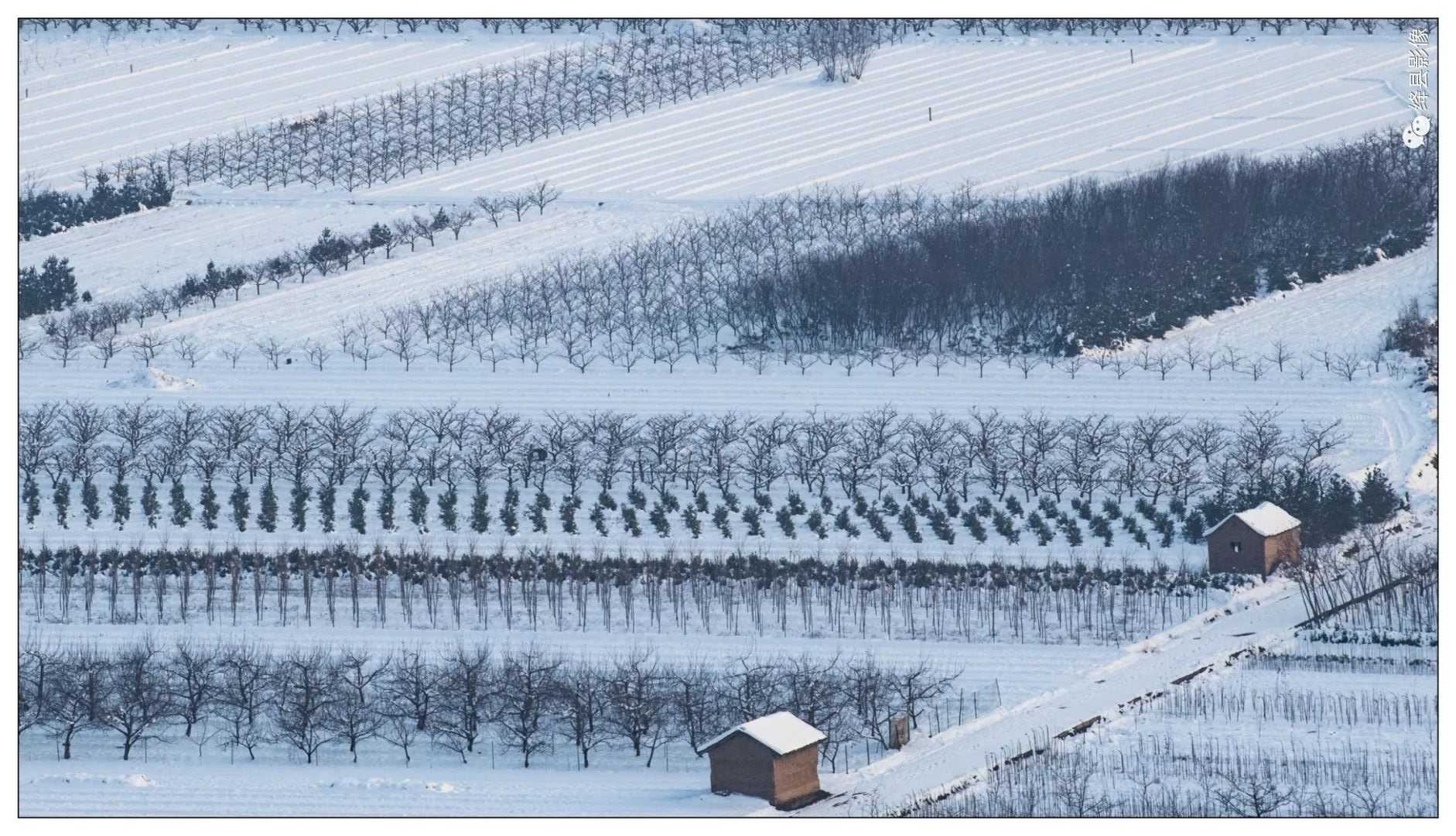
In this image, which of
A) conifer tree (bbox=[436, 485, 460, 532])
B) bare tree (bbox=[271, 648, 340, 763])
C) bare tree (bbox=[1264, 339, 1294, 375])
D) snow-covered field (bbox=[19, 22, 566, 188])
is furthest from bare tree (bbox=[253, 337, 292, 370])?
bare tree (bbox=[1264, 339, 1294, 375])

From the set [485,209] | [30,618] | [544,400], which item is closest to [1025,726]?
[30,618]

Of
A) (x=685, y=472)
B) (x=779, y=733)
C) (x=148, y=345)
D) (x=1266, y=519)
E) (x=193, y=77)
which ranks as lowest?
(x=779, y=733)

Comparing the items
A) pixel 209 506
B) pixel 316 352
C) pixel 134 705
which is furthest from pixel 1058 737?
pixel 316 352

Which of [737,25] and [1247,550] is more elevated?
[737,25]

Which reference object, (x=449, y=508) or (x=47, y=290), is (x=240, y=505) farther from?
(x=47, y=290)

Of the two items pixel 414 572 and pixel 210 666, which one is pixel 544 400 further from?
pixel 210 666

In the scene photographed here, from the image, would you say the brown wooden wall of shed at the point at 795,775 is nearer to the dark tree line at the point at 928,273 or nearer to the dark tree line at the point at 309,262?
the dark tree line at the point at 928,273
